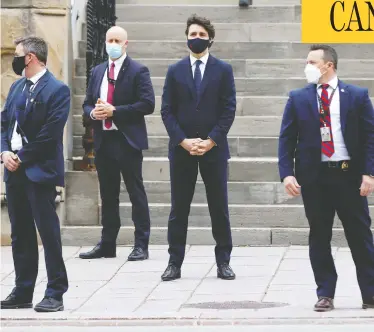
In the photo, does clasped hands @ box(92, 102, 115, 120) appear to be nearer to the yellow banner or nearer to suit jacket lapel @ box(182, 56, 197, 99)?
suit jacket lapel @ box(182, 56, 197, 99)

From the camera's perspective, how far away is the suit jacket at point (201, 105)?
11484 mm

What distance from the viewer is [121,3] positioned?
18.1 meters

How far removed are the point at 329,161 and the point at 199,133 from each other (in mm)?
1845

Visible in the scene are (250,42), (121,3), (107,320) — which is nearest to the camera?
(107,320)

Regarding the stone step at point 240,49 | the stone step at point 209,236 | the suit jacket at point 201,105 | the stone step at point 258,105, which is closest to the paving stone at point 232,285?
the suit jacket at point 201,105

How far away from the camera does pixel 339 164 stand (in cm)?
991

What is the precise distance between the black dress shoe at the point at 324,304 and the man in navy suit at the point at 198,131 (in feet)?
5.52

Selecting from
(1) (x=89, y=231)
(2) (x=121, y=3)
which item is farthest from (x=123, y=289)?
(2) (x=121, y=3)

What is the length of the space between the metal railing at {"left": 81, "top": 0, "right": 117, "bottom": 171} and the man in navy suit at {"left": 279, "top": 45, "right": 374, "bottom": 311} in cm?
429

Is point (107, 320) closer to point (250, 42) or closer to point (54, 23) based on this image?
point (54, 23)

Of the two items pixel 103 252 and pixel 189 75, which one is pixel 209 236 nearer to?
pixel 103 252

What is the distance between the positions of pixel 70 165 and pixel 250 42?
331 centimetres

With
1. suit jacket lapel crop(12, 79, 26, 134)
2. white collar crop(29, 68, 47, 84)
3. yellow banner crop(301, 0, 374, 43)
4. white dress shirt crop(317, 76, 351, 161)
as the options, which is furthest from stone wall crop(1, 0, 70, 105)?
white dress shirt crop(317, 76, 351, 161)

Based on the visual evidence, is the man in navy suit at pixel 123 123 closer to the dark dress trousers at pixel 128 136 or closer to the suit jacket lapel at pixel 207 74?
the dark dress trousers at pixel 128 136
